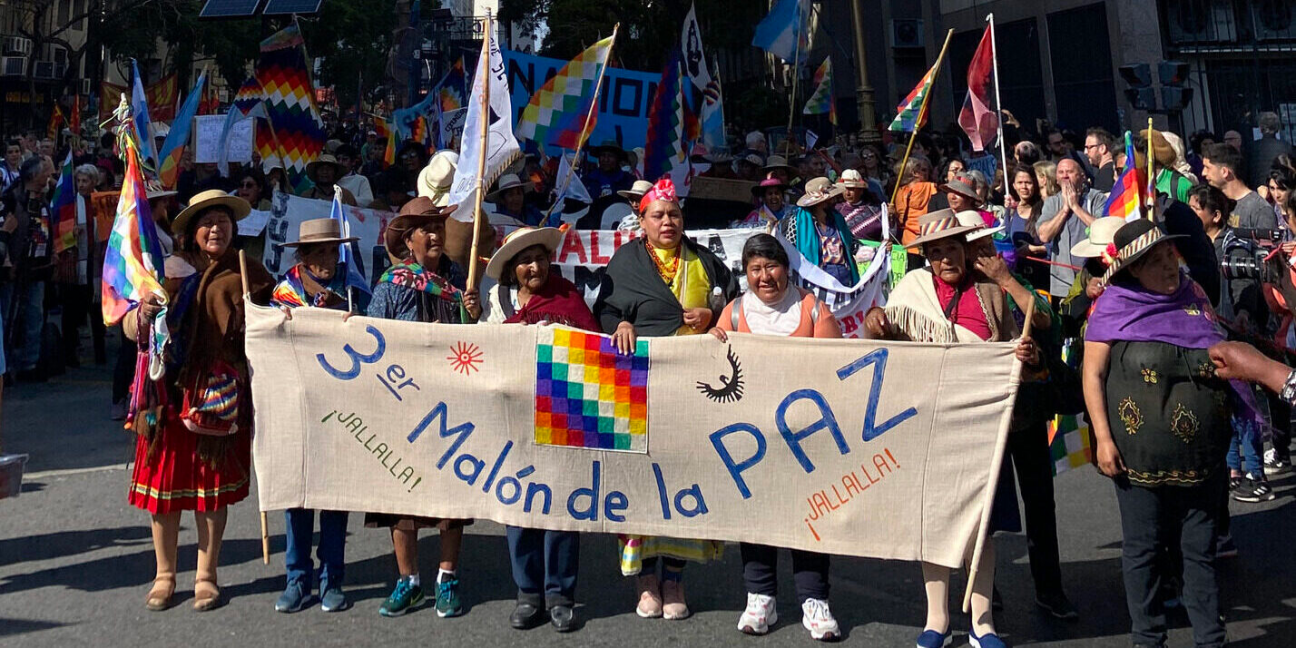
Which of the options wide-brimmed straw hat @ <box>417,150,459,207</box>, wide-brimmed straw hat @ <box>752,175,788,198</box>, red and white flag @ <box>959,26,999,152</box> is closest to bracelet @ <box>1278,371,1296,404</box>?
wide-brimmed straw hat @ <box>417,150,459,207</box>

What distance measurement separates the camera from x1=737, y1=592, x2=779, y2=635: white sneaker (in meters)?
5.58

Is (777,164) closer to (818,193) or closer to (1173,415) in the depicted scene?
(818,193)

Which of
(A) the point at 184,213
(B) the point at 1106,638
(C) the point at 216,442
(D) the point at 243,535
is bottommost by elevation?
(B) the point at 1106,638

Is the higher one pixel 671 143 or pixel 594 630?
pixel 671 143

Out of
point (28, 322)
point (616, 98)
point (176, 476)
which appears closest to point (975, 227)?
point (176, 476)

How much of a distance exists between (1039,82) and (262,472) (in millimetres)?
25458

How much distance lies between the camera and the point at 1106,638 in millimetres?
5535

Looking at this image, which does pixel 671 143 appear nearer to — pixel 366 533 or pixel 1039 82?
pixel 366 533

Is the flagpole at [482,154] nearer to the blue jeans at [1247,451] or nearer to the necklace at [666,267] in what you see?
the necklace at [666,267]

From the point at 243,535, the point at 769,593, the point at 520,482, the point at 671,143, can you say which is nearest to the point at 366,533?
the point at 243,535

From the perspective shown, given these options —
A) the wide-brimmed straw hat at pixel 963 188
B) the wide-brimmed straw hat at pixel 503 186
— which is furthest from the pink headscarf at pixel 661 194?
the wide-brimmed straw hat at pixel 503 186

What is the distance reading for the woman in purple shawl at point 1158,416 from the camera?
494 cm

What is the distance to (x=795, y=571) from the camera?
5621 millimetres

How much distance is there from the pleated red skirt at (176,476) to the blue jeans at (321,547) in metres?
0.35
